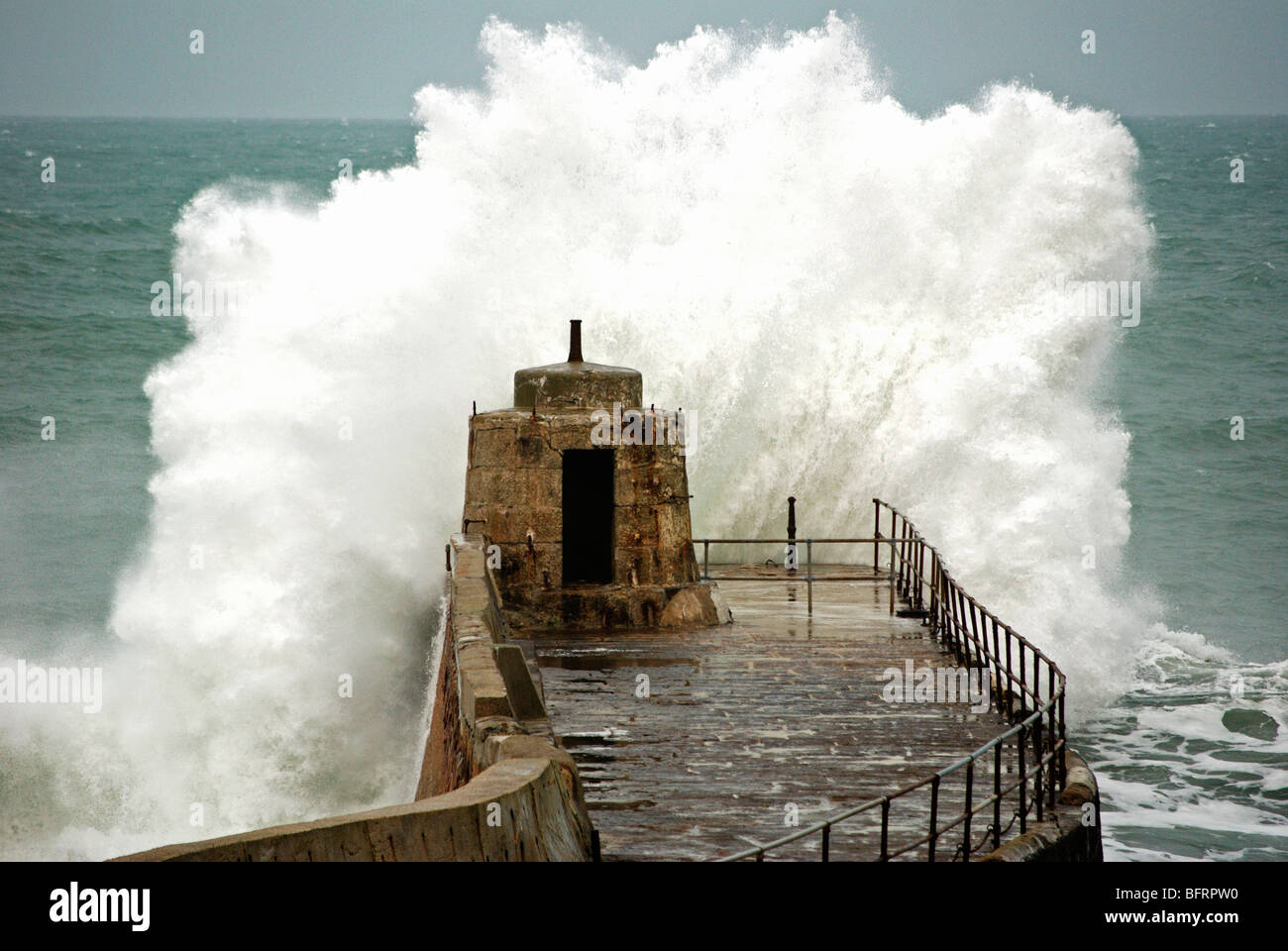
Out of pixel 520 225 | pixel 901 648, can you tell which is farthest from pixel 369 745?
pixel 520 225

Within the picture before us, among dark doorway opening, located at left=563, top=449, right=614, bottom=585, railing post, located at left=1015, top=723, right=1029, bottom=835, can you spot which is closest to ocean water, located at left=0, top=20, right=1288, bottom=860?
dark doorway opening, located at left=563, top=449, right=614, bottom=585

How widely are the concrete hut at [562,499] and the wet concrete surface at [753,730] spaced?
35 cm

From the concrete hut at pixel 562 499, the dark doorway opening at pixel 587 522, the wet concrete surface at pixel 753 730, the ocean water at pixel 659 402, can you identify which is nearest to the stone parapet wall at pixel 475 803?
the wet concrete surface at pixel 753 730

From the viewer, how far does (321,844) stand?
565 cm

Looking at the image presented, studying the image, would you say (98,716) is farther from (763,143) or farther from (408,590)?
(763,143)

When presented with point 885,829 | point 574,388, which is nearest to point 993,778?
point 885,829

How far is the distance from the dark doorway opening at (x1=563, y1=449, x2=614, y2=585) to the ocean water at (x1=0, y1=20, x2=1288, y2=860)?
2.99 meters

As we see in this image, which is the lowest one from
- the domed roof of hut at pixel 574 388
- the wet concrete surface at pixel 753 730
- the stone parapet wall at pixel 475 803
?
the wet concrete surface at pixel 753 730

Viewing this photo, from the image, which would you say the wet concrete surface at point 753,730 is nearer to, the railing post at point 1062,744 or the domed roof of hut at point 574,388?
the railing post at point 1062,744

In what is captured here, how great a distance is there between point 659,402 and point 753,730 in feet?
42.2

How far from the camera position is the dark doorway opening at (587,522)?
16.2m

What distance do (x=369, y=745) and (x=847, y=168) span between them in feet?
45.9

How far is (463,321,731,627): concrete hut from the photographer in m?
15.3

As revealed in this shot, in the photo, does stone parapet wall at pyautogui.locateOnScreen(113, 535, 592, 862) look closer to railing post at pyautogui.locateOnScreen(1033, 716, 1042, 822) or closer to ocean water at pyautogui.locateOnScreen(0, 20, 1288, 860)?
railing post at pyautogui.locateOnScreen(1033, 716, 1042, 822)
